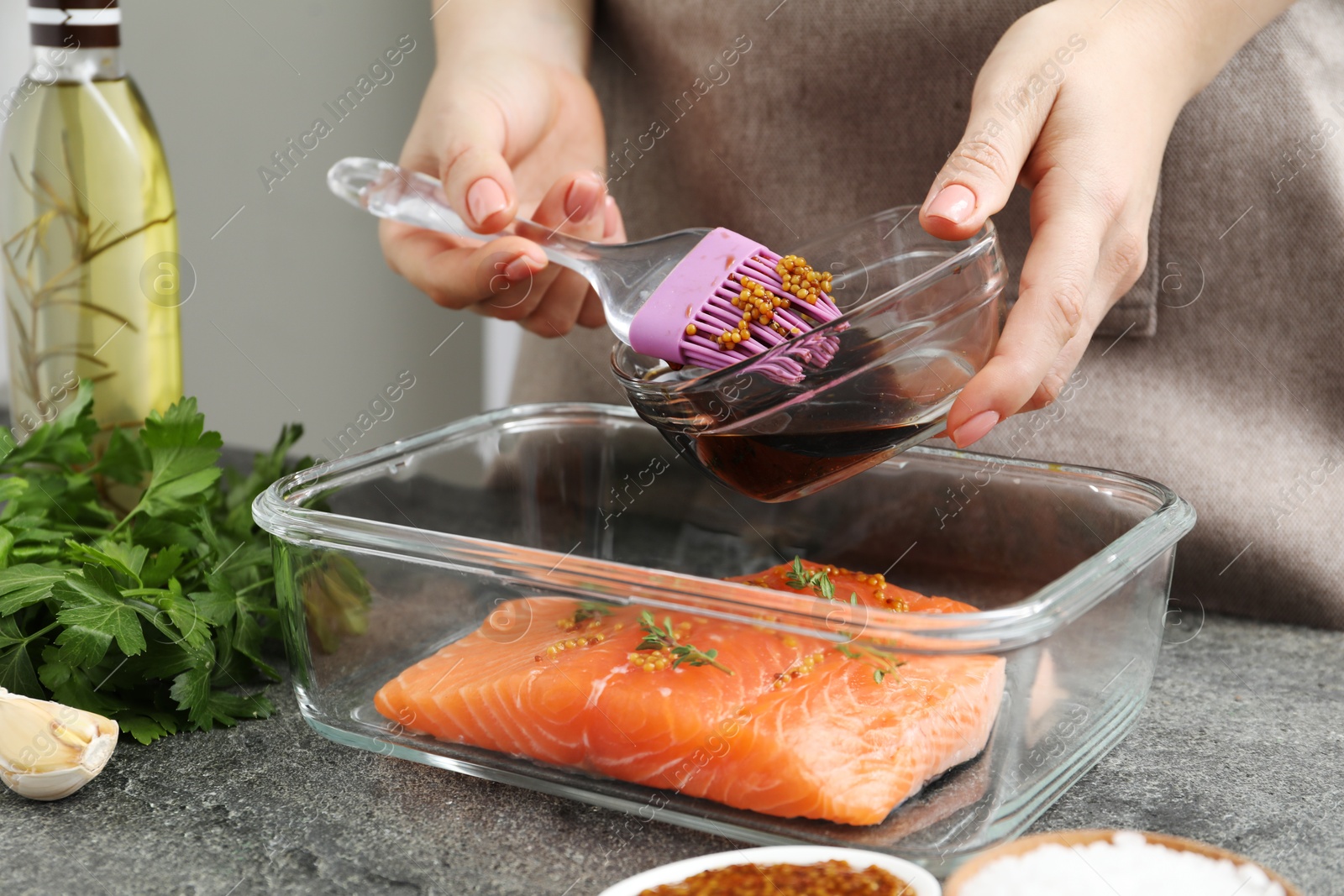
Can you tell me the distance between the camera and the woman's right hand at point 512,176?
0.97 m

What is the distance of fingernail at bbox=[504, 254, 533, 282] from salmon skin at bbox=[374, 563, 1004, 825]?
315 mm

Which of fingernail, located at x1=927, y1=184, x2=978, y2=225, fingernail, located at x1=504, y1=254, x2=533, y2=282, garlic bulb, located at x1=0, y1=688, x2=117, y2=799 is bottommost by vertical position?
garlic bulb, located at x1=0, y1=688, x2=117, y2=799

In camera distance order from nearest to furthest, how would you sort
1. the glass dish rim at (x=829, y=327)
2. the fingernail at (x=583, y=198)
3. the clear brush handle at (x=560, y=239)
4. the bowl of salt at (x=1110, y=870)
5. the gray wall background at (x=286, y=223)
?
1. the bowl of salt at (x=1110, y=870)
2. the glass dish rim at (x=829, y=327)
3. the clear brush handle at (x=560, y=239)
4. the fingernail at (x=583, y=198)
5. the gray wall background at (x=286, y=223)

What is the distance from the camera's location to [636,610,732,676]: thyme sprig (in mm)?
715

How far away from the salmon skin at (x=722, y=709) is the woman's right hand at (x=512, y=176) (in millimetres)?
346

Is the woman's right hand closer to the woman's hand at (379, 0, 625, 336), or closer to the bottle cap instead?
the woman's hand at (379, 0, 625, 336)

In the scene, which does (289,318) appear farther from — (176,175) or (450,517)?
(450,517)

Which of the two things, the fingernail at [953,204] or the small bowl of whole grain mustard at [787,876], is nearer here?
the small bowl of whole grain mustard at [787,876]

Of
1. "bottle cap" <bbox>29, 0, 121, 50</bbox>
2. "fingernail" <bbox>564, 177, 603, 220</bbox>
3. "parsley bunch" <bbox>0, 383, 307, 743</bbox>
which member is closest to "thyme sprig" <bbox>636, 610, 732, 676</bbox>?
"parsley bunch" <bbox>0, 383, 307, 743</bbox>

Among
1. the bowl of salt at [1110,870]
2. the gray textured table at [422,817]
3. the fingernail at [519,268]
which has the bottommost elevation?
the gray textured table at [422,817]

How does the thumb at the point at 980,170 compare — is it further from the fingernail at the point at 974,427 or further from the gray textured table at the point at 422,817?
the gray textured table at the point at 422,817

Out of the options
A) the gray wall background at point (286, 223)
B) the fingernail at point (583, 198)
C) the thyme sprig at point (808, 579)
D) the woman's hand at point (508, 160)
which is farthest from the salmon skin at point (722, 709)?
the gray wall background at point (286, 223)

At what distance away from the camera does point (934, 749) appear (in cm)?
69

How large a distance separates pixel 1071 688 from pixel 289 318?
196 cm
